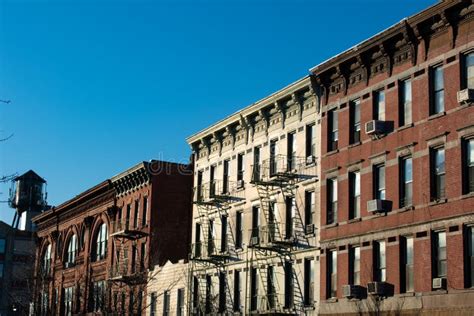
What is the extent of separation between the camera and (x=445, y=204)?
32.1m

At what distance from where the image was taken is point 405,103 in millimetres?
35469

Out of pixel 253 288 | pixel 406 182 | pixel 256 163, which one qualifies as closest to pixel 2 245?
pixel 256 163

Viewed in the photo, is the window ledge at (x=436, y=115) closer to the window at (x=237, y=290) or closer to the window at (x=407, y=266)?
the window at (x=407, y=266)

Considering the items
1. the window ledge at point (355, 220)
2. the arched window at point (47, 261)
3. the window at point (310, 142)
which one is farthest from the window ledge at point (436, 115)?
the arched window at point (47, 261)

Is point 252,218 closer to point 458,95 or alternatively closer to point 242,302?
point 242,302

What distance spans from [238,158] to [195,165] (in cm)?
634

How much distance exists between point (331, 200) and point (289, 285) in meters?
5.12

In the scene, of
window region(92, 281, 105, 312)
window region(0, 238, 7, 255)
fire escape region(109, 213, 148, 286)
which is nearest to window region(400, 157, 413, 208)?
fire escape region(109, 213, 148, 286)

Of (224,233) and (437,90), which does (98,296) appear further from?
(437,90)

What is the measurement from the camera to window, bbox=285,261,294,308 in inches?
1624

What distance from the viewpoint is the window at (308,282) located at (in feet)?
131

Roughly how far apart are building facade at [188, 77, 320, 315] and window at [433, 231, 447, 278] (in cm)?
828

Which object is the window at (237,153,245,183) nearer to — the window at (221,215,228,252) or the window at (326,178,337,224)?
the window at (221,215,228,252)

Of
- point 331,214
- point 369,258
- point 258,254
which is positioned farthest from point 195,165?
point 369,258
